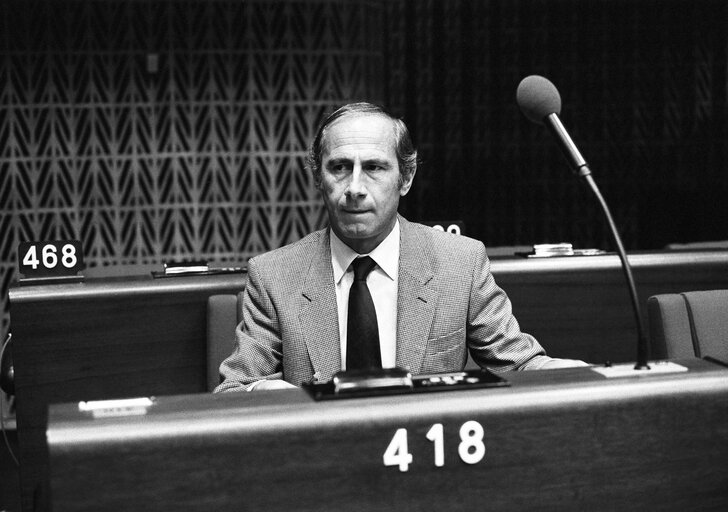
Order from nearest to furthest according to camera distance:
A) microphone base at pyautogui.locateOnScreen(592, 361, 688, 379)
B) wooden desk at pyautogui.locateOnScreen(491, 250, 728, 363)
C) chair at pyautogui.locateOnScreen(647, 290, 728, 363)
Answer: microphone base at pyautogui.locateOnScreen(592, 361, 688, 379)
chair at pyautogui.locateOnScreen(647, 290, 728, 363)
wooden desk at pyautogui.locateOnScreen(491, 250, 728, 363)

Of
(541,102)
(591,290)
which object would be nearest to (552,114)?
(541,102)

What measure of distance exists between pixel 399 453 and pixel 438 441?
0.06 meters

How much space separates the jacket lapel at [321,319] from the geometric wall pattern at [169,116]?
3.76m

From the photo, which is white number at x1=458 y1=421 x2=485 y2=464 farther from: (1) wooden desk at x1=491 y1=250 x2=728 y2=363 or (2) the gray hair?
(1) wooden desk at x1=491 y1=250 x2=728 y2=363

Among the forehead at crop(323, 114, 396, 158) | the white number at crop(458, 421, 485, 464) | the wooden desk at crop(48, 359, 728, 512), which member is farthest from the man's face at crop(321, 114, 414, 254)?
the white number at crop(458, 421, 485, 464)

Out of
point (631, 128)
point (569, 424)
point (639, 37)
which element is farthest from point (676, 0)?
point (569, 424)

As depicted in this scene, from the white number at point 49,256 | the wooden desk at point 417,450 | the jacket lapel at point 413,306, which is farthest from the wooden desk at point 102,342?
the wooden desk at point 417,450

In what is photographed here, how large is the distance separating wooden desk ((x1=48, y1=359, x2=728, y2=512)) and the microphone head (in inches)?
19.0

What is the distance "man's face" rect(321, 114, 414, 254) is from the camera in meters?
1.95

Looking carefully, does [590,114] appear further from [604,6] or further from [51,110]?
[51,110]

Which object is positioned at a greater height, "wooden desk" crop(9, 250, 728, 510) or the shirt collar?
the shirt collar

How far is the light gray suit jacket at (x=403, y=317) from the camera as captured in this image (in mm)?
1941

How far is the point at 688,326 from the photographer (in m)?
2.29

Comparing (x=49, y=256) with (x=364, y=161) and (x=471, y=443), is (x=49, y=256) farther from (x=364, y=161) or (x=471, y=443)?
(x=471, y=443)
